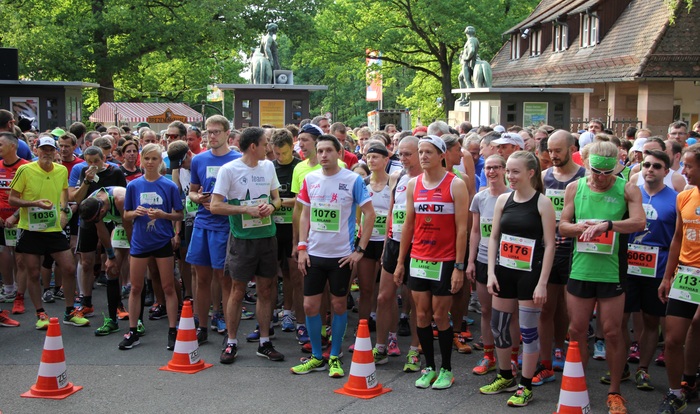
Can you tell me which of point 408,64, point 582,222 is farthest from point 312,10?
point 582,222

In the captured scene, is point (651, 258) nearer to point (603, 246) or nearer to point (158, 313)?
point (603, 246)

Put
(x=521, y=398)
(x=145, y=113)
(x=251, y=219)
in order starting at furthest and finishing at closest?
(x=145, y=113) < (x=251, y=219) < (x=521, y=398)

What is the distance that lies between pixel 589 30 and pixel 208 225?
30699 mm

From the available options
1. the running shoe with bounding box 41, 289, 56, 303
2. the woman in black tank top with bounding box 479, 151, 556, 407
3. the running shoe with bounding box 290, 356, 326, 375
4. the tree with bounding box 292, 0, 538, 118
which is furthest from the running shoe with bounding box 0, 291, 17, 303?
the tree with bounding box 292, 0, 538, 118

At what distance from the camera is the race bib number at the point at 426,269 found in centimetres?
679

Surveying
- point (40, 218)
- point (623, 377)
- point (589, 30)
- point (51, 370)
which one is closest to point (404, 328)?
point (623, 377)

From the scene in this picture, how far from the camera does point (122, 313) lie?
956cm

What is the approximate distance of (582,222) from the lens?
20.7 feet

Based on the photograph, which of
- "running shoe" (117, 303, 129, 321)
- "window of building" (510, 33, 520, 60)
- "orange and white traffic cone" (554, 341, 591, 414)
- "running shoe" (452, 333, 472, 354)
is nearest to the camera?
"orange and white traffic cone" (554, 341, 591, 414)

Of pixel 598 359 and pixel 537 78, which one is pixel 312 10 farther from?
pixel 598 359

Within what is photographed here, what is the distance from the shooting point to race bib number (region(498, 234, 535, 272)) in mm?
6438

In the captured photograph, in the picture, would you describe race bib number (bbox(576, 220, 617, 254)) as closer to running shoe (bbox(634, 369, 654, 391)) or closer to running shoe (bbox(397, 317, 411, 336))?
running shoe (bbox(634, 369, 654, 391))

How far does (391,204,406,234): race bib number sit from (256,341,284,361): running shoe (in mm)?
1587

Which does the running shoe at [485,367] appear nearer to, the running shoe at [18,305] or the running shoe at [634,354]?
the running shoe at [634,354]
